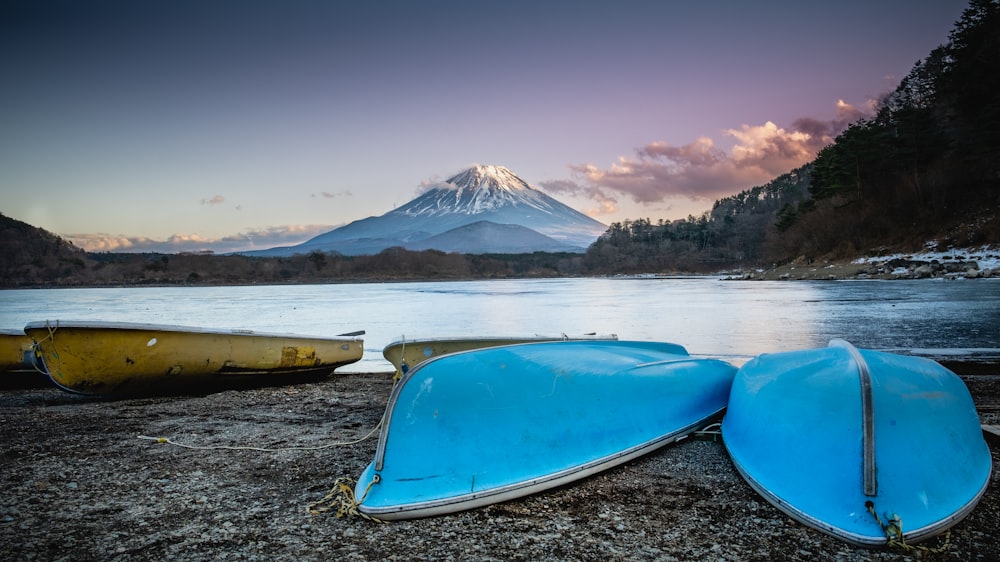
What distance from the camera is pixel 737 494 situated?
3037 millimetres

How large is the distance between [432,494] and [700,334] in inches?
407

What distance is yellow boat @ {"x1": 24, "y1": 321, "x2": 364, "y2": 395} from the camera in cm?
538

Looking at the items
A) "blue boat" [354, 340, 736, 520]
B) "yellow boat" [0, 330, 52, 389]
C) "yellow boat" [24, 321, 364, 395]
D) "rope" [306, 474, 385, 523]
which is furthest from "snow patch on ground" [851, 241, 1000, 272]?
"yellow boat" [0, 330, 52, 389]

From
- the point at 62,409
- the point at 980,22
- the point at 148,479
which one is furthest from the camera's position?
the point at 980,22

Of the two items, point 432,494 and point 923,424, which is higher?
point 923,424

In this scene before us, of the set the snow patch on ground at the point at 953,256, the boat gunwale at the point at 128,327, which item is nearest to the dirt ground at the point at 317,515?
the boat gunwale at the point at 128,327

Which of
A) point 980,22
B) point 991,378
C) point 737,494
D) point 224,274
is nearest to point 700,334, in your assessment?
point 991,378

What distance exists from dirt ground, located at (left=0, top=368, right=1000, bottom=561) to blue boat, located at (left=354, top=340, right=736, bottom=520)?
0.36 feet

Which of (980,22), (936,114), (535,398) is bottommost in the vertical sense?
(535,398)

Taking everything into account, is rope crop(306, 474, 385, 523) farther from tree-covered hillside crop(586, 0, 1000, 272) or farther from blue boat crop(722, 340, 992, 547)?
tree-covered hillside crop(586, 0, 1000, 272)

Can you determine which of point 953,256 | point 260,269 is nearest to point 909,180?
point 953,256

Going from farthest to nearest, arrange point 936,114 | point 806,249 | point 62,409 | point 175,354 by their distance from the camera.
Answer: point 806,249, point 936,114, point 175,354, point 62,409

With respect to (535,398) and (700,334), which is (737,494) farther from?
(700,334)

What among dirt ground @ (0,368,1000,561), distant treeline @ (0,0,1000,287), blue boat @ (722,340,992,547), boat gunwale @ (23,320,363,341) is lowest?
dirt ground @ (0,368,1000,561)
